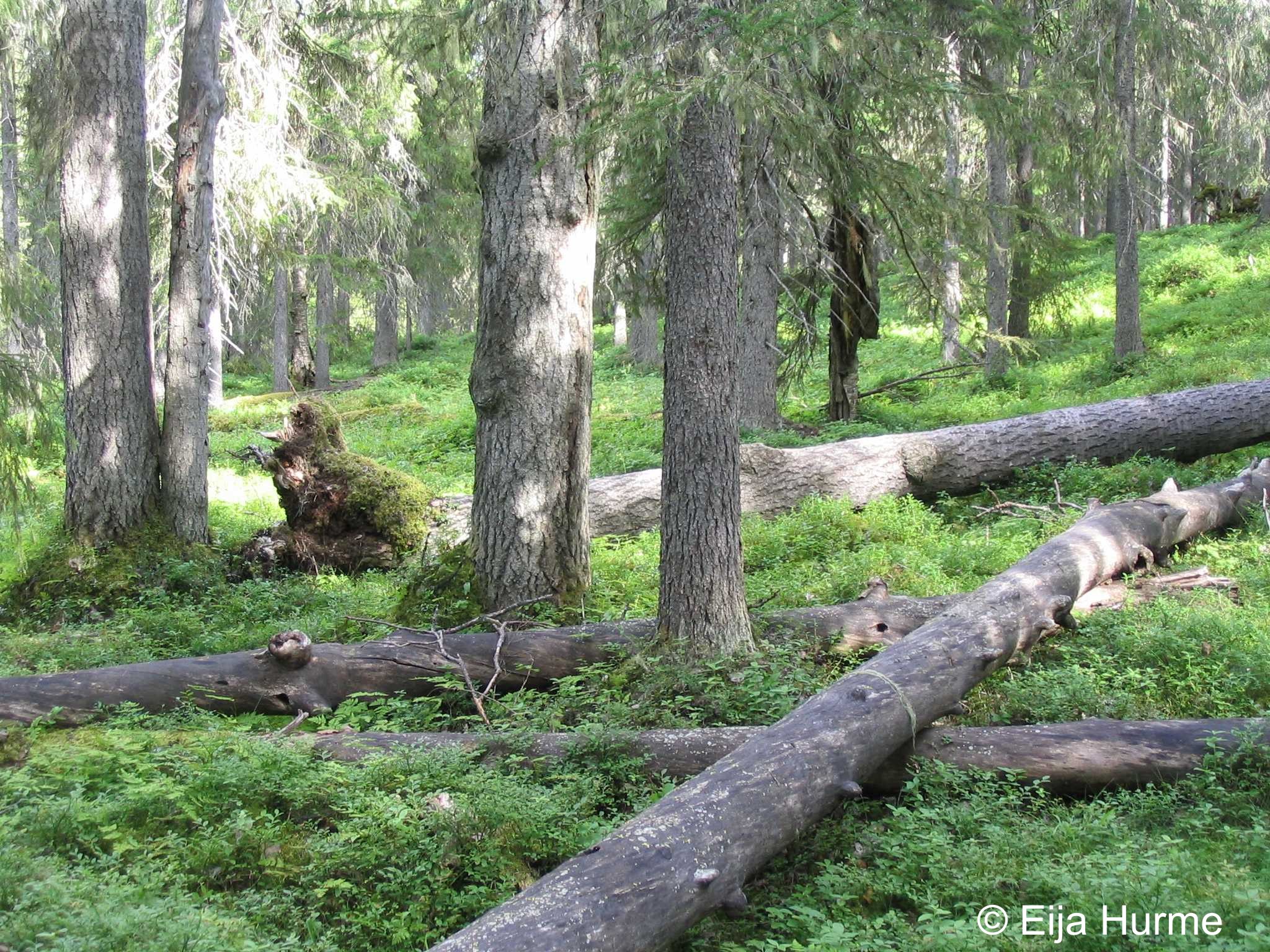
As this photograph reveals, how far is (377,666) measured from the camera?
638 centimetres

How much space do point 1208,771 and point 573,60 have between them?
6.42m

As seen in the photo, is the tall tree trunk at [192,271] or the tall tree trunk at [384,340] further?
the tall tree trunk at [384,340]

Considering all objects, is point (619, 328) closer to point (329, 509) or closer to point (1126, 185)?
point (1126, 185)

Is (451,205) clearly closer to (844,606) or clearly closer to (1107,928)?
(844,606)

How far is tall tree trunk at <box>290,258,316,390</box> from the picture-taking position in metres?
23.5

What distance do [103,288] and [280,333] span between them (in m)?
16.9

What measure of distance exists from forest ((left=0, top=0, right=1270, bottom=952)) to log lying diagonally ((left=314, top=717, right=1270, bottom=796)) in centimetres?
2

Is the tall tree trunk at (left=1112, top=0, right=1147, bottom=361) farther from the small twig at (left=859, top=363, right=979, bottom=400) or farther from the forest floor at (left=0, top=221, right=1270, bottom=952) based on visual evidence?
the forest floor at (left=0, top=221, right=1270, bottom=952)

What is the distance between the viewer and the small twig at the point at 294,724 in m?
5.37

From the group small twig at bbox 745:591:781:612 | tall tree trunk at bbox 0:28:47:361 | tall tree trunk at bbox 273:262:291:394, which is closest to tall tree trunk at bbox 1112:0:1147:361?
small twig at bbox 745:591:781:612

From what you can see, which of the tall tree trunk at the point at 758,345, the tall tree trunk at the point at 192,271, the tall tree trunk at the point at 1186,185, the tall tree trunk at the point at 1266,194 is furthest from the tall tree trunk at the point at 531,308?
the tall tree trunk at the point at 1186,185

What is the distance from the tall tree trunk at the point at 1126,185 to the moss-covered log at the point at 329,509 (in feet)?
40.4

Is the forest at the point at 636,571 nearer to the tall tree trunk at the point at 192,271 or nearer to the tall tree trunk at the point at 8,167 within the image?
the tall tree trunk at the point at 192,271

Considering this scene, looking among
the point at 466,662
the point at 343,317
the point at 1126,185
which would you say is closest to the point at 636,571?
the point at 466,662
